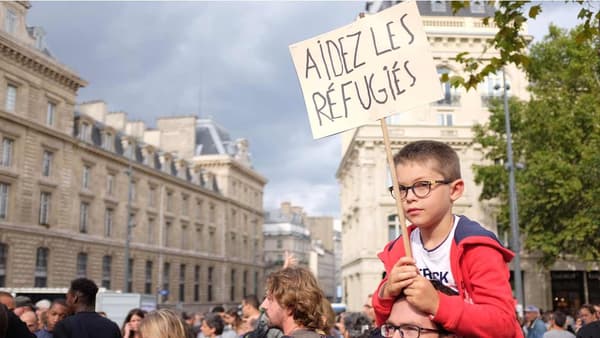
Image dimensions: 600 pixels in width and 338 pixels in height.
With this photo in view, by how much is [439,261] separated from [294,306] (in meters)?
1.65

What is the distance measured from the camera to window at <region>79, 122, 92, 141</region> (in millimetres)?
44153

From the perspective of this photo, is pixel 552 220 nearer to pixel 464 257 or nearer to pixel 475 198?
pixel 475 198

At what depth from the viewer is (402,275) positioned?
2268 millimetres

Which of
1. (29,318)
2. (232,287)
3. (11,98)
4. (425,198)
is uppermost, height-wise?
(11,98)

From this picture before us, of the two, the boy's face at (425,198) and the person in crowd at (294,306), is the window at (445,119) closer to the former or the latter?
the person in crowd at (294,306)

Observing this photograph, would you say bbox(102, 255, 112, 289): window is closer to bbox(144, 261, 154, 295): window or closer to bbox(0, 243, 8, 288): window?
bbox(144, 261, 154, 295): window

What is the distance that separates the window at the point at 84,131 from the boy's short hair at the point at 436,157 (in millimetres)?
44013

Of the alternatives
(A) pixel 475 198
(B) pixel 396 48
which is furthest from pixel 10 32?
(B) pixel 396 48

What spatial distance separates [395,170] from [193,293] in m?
62.4

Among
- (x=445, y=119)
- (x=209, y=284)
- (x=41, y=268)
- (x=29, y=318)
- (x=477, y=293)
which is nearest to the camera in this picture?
(x=477, y=293)

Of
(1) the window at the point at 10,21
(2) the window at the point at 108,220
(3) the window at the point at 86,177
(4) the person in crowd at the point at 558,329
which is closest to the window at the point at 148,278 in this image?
(2) the window at the point at 108,220

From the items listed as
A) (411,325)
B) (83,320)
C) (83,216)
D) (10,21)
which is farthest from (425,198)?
(83,216)

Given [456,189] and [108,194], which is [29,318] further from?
[108,194]

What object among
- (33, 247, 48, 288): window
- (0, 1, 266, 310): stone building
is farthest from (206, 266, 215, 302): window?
(33, 247, 48, 288): window
